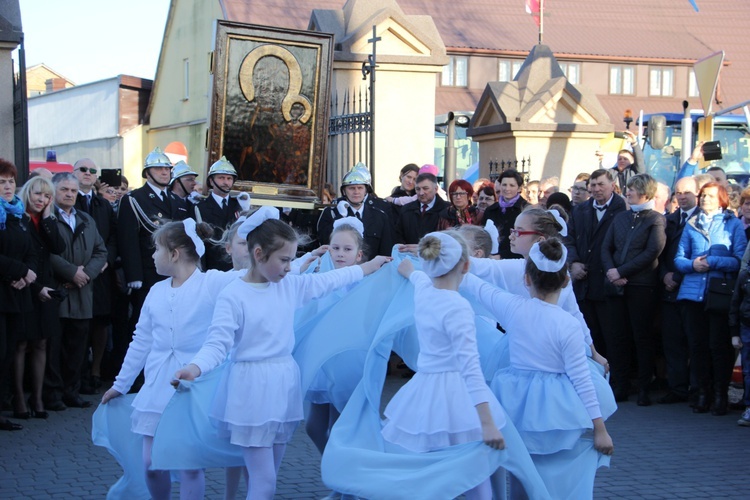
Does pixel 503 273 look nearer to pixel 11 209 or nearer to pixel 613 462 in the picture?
pixel 613 462

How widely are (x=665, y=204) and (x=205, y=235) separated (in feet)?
21.0

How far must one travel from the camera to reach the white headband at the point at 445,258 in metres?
5.07

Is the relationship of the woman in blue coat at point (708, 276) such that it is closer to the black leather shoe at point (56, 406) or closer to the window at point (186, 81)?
the black leather shoe at point (56, 406)

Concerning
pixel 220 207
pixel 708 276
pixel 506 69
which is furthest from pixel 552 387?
pixel 506 69

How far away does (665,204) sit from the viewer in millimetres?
11125

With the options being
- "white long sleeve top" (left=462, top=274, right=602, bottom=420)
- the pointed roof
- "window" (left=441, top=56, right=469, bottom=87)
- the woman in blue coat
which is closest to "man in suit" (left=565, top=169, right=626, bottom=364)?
the woman in blue coat

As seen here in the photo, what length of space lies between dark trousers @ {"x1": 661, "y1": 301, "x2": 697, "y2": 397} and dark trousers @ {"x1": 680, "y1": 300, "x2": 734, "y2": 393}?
0.22 metres

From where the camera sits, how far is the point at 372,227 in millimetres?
10523

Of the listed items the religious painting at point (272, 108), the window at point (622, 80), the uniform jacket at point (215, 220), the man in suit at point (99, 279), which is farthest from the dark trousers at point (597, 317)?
the window at point (622, 80)

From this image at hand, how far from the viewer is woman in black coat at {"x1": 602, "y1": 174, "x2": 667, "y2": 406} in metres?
9.88

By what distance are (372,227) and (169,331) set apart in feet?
16.5

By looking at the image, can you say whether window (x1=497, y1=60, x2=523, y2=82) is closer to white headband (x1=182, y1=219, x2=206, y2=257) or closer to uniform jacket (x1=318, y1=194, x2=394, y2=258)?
uniform jacket (x1=318, y1=194, x2=394, y2=258)

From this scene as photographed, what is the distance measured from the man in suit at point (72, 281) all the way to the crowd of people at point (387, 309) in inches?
0.7

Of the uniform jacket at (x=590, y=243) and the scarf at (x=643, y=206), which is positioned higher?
the scarf at (x=643, y=206)
